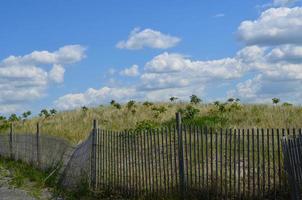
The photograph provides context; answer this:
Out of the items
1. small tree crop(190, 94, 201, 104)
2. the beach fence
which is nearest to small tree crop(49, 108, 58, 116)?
small tree crop(190, 94, 201, 104)

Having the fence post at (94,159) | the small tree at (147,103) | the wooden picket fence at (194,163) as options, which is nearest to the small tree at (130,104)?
the small tree at (147,103)

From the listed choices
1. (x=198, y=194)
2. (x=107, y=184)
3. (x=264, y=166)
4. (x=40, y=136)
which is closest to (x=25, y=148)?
(x=40, y=136)

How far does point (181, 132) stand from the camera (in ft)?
46.1

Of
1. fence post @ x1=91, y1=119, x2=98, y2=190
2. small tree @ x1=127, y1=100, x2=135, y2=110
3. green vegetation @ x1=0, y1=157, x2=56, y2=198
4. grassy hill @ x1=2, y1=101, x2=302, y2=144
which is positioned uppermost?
small tree @ x1=127, y1=100, x2=135, y2=110

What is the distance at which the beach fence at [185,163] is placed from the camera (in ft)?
41.1

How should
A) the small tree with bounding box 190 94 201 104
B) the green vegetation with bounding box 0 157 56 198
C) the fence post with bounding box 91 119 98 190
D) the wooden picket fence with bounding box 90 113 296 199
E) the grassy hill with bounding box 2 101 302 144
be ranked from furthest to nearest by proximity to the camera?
1. the small tree with bounding box 190 94 201 104
2. the grassy hill with bounding box 2 101 302 144
3. the green vegetation with bounding box 0 157 56 198
4. the fence post with bounding box 91 119 98 190
5. the wooden picket fence with bounding box 90 113 296 199

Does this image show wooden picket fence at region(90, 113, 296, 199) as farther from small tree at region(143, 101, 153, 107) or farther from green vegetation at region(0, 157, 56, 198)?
small tree at region(143, 101, 153, 107)

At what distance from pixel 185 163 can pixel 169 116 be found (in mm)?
15881

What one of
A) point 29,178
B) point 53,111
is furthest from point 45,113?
point 29,178

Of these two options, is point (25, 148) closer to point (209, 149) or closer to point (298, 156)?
point (209, 149)

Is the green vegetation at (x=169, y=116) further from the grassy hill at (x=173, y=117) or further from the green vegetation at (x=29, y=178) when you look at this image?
the green vegetation at (x=29, y=178)

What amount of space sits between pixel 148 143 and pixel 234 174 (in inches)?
112

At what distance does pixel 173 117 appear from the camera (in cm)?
2880

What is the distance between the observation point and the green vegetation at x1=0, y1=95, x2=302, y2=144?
77.1 feet
